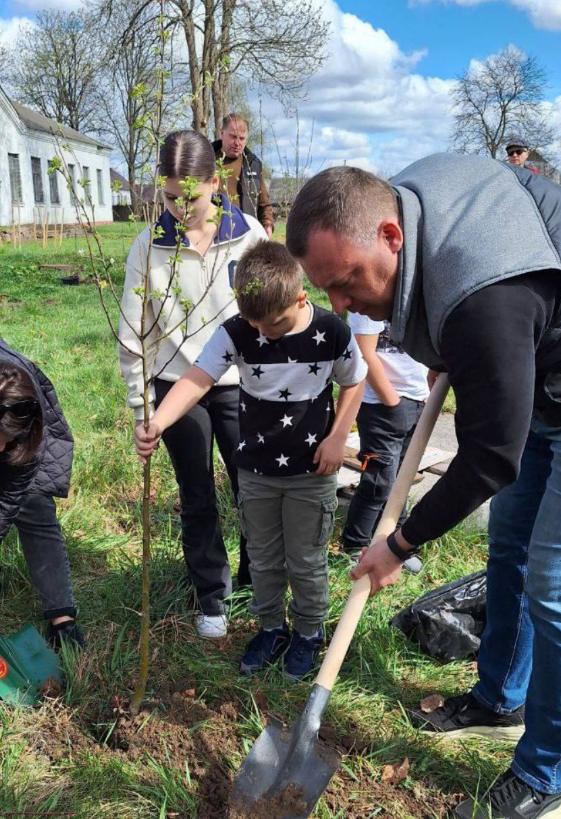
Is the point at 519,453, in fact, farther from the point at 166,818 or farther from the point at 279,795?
the point at 166,818

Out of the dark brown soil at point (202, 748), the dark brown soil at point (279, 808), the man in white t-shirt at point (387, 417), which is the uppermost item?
the man in white t-shirt at point (387, 417)

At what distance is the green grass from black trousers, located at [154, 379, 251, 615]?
0.58ft

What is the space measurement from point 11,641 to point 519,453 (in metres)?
1.99

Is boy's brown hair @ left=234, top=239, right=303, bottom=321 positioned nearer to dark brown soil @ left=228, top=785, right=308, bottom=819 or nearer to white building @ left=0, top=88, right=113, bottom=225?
dark brown soil @ left=228, top=785, right=308, bottom=819

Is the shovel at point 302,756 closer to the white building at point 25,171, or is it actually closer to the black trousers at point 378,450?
the black trousers at point 378,450

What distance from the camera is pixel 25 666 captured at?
2.45 meters

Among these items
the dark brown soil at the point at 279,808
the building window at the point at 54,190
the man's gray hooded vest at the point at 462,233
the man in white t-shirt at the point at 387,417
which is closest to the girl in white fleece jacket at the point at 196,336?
the man in white t-shirt at the point at 387,417

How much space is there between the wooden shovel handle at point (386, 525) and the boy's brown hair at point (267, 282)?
0.58m

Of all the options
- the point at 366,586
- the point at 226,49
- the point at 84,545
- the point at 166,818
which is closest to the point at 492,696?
the point at 366,586

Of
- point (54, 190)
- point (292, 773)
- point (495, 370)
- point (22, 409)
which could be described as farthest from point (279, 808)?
point (54, 190)

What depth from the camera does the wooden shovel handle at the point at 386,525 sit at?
1836 mm

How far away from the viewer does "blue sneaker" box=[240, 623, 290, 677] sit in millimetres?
2529

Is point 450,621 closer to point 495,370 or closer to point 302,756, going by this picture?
point 302,756

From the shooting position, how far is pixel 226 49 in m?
11.8
